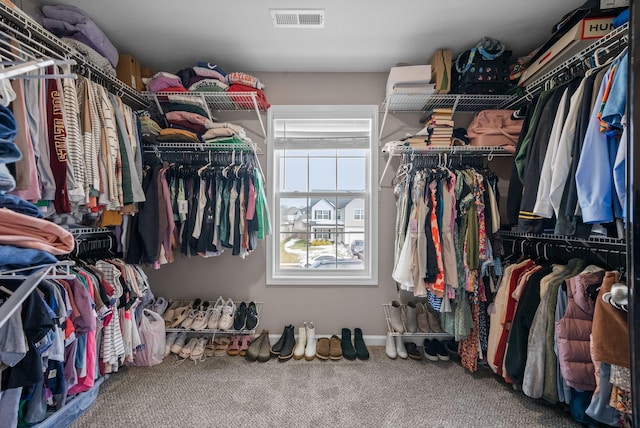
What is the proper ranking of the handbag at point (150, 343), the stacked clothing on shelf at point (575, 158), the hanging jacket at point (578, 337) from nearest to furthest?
the stacked clothing on shelf at point (575, 158) → the hanging jacket at point (578, 337) → the handbag at point (150, 343)

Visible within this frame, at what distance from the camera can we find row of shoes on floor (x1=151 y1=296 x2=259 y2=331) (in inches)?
79.7

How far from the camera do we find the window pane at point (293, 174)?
2.38 meters

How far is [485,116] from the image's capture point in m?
1.91

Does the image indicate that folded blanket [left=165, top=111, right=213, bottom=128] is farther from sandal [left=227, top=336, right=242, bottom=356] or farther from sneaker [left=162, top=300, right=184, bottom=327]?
sandal [left=227, top=336, right=242, bottom=356]

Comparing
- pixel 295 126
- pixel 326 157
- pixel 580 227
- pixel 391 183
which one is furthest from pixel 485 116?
pixel 295 126

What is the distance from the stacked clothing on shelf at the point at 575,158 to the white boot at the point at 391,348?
1.25 m

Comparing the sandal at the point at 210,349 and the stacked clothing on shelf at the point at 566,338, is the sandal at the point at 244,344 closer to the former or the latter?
the sandal at the point at 210,349

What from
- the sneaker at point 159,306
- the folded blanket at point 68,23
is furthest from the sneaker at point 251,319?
the folded blanket at point 68,23

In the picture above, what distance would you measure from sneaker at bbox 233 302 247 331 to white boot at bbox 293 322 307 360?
1.52 feet

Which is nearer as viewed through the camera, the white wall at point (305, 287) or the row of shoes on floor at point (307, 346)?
the row of shoes on floor at point (307, 346)

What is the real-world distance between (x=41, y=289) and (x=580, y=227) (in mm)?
2468

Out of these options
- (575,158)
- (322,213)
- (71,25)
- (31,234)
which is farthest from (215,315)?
(575,158)

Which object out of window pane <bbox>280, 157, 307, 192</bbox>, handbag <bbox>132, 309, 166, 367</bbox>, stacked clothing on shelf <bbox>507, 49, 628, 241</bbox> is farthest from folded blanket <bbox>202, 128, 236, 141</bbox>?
stacked clothing on shelf <bbox>507, 49, 628, 241</bbox>

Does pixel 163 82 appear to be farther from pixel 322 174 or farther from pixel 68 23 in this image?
pixel 322 174
